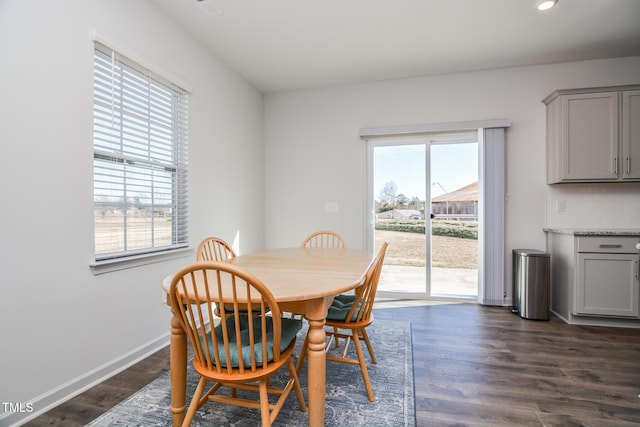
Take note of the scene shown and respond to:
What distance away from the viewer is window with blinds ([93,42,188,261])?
1.99 m

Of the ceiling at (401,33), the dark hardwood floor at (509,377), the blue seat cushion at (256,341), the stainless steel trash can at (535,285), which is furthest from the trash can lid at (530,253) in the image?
the blue seat cushion at (256,341)

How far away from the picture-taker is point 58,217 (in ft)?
5.60

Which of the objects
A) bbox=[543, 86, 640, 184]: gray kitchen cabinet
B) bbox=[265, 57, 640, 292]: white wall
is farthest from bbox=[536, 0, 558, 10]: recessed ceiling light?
bbox=[265, 57, 640, 292]: white wall

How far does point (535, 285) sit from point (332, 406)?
2.56 metres

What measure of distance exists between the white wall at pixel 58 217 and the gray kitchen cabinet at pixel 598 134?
3845mm

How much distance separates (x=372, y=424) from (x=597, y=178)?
10.6ft

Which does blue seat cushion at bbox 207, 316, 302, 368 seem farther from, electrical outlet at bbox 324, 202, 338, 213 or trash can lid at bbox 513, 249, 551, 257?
trash can lid at bbox 513, 249, 551, 257

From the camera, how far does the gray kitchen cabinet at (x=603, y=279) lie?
277 centimetres

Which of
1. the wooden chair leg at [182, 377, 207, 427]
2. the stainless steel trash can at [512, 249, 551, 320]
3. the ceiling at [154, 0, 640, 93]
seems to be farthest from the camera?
the stainless steel trash can at [512, 249, 551, 320]

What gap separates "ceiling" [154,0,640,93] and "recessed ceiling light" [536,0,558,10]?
0.28 ft

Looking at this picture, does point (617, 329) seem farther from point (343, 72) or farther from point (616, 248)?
point (343, 72)

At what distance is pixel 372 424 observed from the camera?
4.99ft

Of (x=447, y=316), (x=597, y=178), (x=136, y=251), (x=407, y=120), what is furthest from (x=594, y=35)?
(x=136, y=251)

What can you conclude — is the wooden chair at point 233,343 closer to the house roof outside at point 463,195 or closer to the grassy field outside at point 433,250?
the grassy field outside at point 433,250
